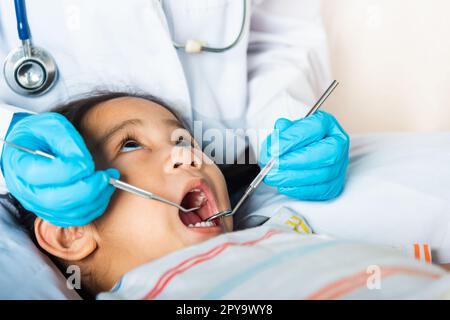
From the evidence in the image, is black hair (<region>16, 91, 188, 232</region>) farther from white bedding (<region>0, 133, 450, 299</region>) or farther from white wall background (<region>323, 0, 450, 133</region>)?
white wall background (<region>323, 0, 450, 133</region>)


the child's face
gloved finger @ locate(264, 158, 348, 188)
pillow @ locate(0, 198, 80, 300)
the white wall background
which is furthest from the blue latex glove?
the white wall background

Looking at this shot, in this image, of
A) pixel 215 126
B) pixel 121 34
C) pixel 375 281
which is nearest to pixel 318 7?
pixel 215 126

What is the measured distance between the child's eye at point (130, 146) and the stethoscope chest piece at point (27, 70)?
0.86 feet

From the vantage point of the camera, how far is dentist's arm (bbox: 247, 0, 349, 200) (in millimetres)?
1245

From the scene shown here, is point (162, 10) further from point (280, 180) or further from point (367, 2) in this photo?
point (367, 2)

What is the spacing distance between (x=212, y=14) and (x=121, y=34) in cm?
25

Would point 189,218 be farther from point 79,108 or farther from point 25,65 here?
point 25,65

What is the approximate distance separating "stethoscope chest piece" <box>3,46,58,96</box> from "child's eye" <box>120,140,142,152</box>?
26cm

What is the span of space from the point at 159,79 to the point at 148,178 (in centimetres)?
35

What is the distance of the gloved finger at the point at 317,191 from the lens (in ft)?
4.18

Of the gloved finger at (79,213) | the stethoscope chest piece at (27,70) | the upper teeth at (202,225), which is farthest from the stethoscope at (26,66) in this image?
the upper teeth at (202,225)

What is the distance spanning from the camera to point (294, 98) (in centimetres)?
157

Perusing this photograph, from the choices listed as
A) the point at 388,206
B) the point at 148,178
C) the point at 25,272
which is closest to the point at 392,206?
the point at 388,206

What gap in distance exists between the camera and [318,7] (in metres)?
1.74
